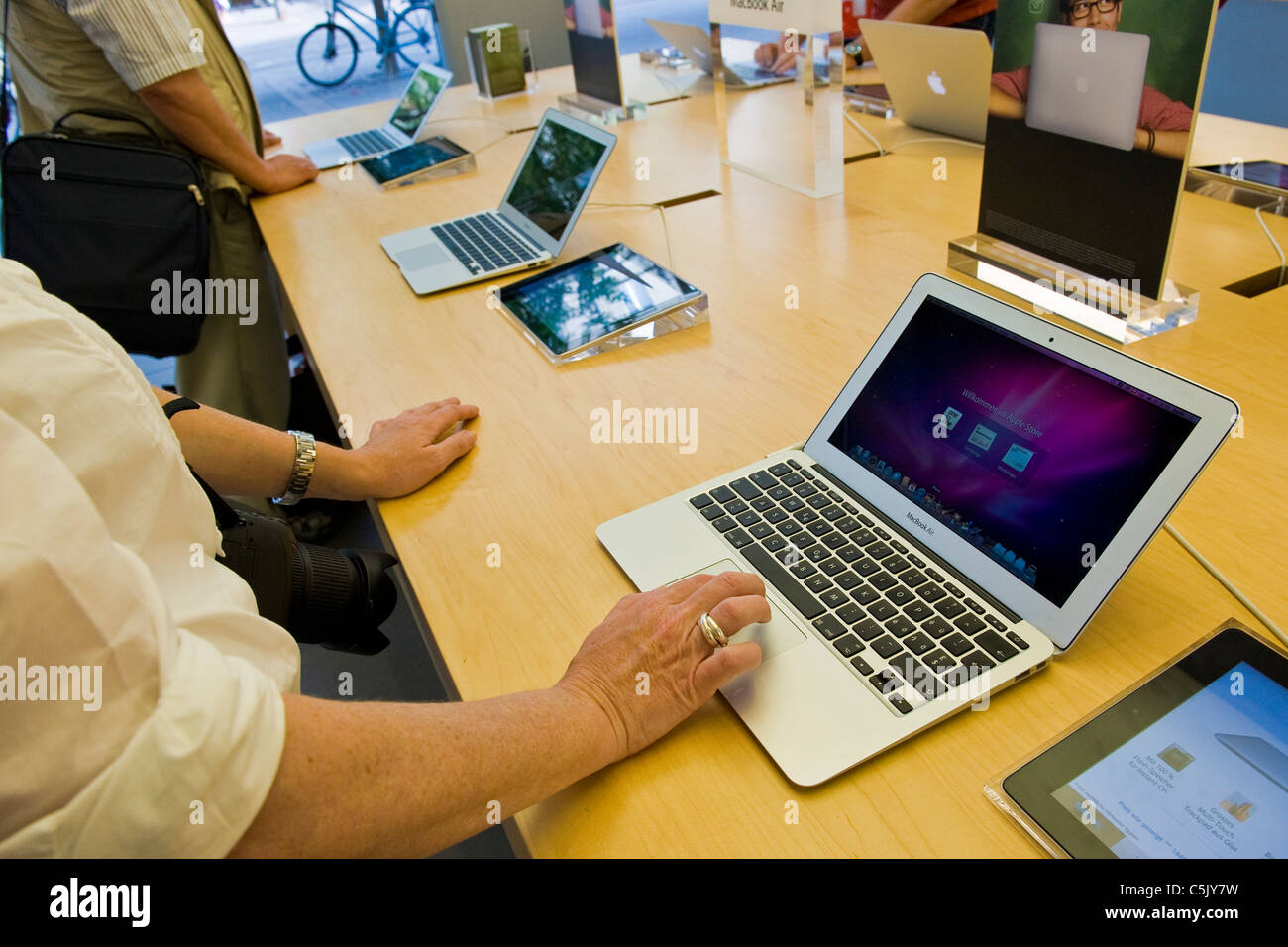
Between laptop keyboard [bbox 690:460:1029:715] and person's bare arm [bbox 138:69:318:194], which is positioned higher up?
person's bare arm [bbox 138:69:318:194]

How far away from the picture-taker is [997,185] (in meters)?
1.31

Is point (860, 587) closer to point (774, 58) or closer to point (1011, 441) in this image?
point (1011, 441)

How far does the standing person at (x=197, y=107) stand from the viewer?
1.85m

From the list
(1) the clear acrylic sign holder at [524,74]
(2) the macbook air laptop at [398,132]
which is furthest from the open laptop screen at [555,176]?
(1) the clear acrylic sign holder at [524,74]

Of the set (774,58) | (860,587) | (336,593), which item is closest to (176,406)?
(336,593)

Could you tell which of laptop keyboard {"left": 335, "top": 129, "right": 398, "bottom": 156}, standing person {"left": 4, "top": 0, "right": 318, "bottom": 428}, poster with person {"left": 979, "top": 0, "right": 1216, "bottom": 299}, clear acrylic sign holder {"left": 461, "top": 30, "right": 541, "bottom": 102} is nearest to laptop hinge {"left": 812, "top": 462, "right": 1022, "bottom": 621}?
poster with person {"left": 979, "top": 0, "right": 1216, "bottom": 299}

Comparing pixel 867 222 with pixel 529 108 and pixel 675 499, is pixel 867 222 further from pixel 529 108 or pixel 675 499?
pixel 529 108

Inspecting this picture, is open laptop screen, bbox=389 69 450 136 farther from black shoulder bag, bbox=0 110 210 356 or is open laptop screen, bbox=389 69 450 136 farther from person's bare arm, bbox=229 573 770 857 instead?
person's bare arm, bbox=229 573 770 857

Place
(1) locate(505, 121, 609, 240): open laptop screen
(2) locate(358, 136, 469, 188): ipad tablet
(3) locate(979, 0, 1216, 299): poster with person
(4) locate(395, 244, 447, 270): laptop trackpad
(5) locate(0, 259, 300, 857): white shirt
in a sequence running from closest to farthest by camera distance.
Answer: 1. (5) locate(0, 259, 300, 857): white shirt
2. (3) locate(979, 0, 1216, 299): poster with person
3. (1) locate(505, 121, 609, 240): open laptop screen
4. (4) locate(395, 244, 447, 270): laptop trackpad
5. (2) locate(358, 136, 469, 188): ipad tablet

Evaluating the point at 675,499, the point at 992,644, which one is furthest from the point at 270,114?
the point at 992,644

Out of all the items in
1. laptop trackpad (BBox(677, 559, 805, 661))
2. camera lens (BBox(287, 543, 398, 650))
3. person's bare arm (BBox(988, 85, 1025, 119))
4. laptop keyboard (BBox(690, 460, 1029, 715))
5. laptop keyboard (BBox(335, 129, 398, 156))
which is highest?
person's bare arm (BBox(988, 85, 1025, 119))

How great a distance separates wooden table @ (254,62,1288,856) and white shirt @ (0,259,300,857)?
0.23 metres

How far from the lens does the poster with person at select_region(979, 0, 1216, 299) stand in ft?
3.28

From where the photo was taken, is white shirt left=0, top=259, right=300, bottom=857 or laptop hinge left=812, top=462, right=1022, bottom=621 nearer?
A: white shirt left=0, top=259, right=300, bottom=857
